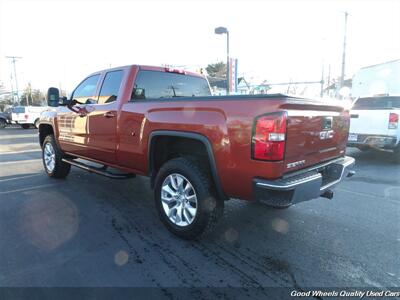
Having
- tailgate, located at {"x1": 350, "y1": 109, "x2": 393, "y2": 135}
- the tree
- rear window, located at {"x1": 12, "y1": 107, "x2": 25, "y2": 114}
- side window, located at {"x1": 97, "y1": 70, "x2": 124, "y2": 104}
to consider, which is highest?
the tree

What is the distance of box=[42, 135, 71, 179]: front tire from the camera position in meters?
5.91

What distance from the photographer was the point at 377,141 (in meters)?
7.52

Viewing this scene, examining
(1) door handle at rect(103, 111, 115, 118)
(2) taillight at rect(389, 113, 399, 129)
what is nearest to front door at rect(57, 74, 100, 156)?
(1) door handle at rect(103, 111, 115, 118)

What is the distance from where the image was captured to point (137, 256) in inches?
121

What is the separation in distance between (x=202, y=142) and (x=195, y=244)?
1119 mm

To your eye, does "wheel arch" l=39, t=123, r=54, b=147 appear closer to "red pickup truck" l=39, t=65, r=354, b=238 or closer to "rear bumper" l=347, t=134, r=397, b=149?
"red pickup truck" l=39, t=65, r=354, b=238

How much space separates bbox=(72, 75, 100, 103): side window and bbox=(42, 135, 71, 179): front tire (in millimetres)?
1136

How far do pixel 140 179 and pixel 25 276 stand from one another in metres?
3.46

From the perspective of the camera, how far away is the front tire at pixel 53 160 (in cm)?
591

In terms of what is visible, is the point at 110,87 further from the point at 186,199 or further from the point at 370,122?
the point at 370,122

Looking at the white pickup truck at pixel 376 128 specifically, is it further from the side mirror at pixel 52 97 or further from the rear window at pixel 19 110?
the rear window at pixel 19 110

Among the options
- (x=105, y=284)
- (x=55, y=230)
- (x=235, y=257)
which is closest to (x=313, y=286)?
(x=235, y=257)

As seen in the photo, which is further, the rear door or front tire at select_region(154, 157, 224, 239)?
the rear door

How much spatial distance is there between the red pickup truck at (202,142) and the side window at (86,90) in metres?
0.03
